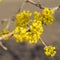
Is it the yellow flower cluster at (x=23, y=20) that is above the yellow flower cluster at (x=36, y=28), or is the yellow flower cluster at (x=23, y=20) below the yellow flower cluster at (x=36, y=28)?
below

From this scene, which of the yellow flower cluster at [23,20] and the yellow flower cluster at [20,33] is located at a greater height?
the yellow flower cluster at [20,33]

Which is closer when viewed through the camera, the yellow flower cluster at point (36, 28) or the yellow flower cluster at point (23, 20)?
the yellow flower cluster at point (36, 28)

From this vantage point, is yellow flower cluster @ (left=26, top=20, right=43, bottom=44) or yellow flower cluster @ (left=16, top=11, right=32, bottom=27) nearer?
yellow flower cluster @ (left=26, top=20, right=43, bottom=44)

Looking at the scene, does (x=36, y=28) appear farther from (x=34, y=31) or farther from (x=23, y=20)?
(x=23, y=20)

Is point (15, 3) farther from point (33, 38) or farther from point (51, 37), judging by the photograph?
point (33, 38)

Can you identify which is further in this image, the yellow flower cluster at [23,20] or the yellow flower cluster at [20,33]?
the yellow flower cluster at [23,20]

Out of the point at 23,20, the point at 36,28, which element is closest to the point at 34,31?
the point at 36,28

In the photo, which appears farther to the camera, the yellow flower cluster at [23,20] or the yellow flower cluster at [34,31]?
the yellow flower cluster at [23,20]

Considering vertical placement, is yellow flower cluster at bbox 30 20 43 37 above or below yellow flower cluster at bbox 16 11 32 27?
above

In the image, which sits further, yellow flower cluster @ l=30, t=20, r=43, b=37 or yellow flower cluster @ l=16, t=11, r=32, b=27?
yellow flower cluster @ l=16, t=11, r=32, b=27

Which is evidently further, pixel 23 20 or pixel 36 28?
pixel 23 20

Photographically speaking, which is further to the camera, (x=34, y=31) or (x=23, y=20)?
(x=23, y=20)

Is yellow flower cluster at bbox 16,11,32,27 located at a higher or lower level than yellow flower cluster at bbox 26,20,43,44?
lower
